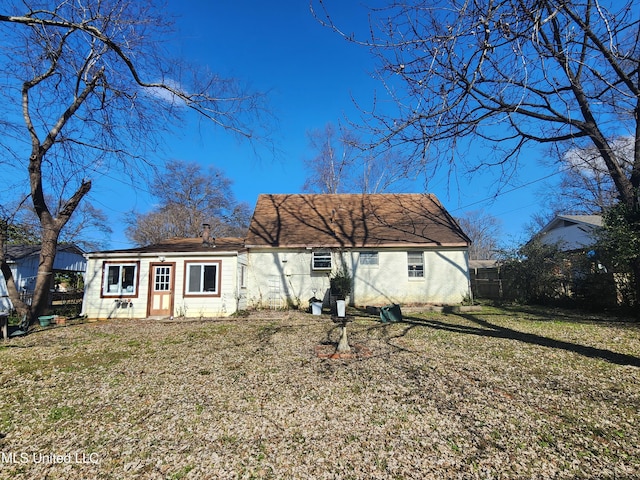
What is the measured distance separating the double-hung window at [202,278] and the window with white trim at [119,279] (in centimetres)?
203

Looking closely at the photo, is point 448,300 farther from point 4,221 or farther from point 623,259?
point 4,221

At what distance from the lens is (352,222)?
16.2 meters

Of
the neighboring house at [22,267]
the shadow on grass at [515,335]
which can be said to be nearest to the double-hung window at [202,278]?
the shadow on grass at [515,335]

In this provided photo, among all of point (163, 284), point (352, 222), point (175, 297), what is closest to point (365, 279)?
point (352, 222)

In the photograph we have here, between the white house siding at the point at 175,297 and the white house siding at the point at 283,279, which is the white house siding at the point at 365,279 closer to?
the white house siding at the point at 283,279

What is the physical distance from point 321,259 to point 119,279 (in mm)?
8041

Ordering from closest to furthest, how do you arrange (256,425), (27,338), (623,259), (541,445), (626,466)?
1. (626,466)
2. (541,445)
3. (256,425)
4. (27,338)
5. (623,259)

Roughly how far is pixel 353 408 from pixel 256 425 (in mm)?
1219

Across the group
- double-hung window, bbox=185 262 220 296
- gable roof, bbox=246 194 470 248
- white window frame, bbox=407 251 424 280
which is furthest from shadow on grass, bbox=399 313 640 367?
double-hung window, bbox=185 262 220 296

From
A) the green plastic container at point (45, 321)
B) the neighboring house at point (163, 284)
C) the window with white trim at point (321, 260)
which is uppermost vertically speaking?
the window with white trim at point (321, 260)

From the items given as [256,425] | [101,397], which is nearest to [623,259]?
[256,425]

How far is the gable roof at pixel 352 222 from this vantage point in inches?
568

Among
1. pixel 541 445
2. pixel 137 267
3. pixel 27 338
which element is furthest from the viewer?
pixel 137 267

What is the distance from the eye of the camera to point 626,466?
2.85m
